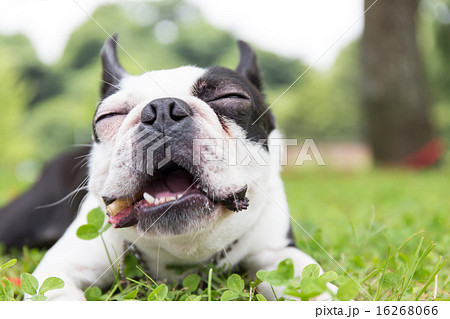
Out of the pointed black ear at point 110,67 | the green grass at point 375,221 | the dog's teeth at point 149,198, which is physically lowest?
the green grass at point 375,221

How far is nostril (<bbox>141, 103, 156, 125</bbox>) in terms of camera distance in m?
1.45

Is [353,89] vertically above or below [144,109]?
above

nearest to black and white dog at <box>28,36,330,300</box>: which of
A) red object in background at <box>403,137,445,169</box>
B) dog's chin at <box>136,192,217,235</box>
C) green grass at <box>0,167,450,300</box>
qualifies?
dog's chin at <box>136,192,217,235</box>

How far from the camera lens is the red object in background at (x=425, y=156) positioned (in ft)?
24.0

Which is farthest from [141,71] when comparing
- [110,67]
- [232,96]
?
[232,96]

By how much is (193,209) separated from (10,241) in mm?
1560

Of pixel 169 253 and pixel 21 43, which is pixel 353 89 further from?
pixel 169 253

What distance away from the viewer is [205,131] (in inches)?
57.6

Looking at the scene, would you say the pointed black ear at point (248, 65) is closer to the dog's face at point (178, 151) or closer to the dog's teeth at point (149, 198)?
the dog's face at point (178, 151)

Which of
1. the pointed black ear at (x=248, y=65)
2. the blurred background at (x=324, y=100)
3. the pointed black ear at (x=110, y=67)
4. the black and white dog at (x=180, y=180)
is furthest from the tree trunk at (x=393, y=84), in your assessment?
the pointed black ear at (x=110, y=67)

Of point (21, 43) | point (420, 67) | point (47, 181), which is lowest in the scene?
point (47, 181)

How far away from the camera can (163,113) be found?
56.5 inches

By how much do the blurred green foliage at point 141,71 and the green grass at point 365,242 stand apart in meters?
0.72
